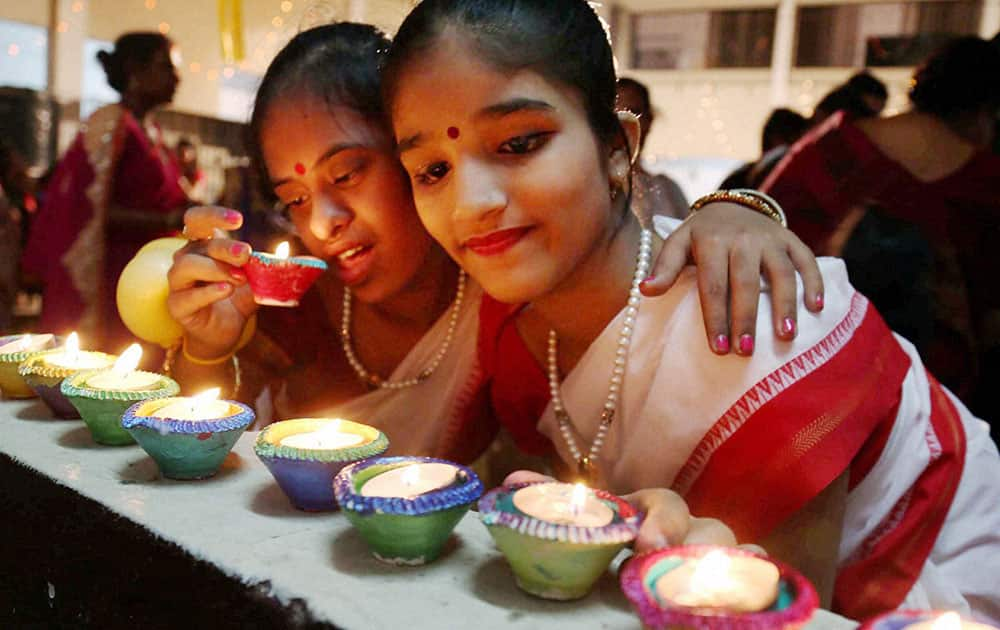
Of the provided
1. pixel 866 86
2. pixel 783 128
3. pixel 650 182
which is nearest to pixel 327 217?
pixel 650 182

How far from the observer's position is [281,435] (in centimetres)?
76

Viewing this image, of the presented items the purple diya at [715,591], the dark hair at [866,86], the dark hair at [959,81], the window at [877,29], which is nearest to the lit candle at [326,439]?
the purple diya at [715,591]

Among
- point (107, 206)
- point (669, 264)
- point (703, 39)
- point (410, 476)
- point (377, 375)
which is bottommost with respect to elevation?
point (377, 375)

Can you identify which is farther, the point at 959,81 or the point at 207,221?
the point at 959,81

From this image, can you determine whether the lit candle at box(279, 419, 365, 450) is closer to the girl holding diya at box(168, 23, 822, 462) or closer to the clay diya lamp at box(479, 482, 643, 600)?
the clay diya lamp at box(479, 482, 643, 600)

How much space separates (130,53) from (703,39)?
5.69 metres

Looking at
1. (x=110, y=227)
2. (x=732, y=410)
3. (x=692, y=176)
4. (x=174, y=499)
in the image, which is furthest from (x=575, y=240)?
(x=692, y=176)

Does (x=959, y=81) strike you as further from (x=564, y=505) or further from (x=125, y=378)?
(x=125, y=378)

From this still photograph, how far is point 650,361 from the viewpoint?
1001mm

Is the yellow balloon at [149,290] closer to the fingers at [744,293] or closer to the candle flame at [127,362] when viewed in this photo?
the candle flame at [127,362]

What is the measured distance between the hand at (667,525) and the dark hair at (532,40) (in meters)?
0.51

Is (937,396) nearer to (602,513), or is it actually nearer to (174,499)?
(602,513)

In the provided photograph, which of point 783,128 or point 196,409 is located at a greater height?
point 783,128

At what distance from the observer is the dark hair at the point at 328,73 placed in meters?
1.24
